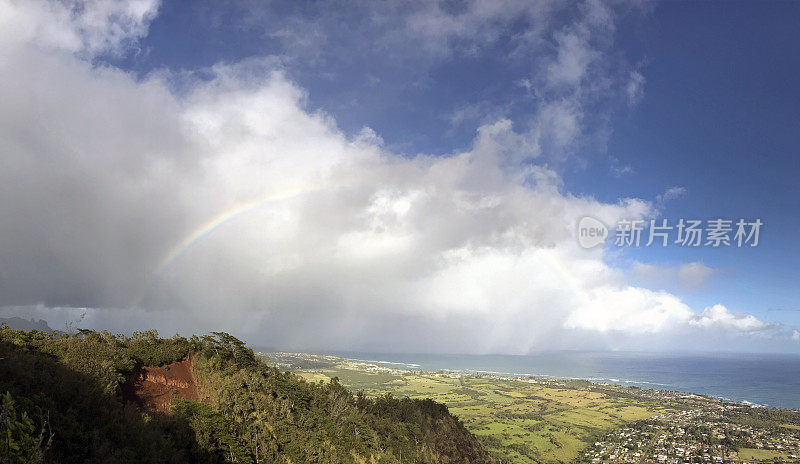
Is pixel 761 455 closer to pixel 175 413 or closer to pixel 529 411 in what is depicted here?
pixel 529 411

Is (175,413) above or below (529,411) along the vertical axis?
above

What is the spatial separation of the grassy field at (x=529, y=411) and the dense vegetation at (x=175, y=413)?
122ft

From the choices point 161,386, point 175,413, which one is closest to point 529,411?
point 161,386

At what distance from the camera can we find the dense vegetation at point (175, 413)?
29.0ft

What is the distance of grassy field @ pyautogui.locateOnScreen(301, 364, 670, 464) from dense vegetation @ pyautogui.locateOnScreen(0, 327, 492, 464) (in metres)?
37.0

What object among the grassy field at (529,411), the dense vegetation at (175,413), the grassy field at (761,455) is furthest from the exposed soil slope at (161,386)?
the grassy field at (761,455)

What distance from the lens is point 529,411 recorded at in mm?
116750

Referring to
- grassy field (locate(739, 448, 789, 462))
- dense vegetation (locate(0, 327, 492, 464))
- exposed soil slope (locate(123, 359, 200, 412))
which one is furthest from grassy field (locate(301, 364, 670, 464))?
exposed soil slope (locate(123, 359, 200, 412))

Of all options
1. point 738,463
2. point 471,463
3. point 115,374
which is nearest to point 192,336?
point 115,374

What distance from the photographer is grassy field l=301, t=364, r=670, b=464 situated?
7938cm

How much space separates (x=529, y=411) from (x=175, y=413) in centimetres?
12709

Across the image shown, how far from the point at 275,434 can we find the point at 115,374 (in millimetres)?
6988

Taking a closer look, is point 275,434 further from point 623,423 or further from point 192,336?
point 623,423

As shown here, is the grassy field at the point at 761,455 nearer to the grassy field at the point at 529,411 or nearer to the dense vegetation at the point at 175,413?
the grassy field at the point at 529,411
